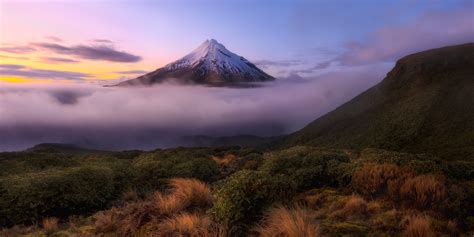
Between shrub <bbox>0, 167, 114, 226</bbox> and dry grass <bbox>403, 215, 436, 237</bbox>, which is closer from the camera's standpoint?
dry grass <bbox>403, 215, 436, 237</bbox>

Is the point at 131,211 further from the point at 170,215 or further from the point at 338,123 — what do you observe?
the point at 338,123

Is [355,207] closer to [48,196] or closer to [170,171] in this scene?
[48,196]

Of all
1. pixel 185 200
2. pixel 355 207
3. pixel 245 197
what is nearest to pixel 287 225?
pixel 245 197

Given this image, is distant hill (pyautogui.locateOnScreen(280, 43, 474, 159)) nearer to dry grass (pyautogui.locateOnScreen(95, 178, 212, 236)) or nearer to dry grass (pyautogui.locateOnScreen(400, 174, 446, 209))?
dry grass (pyautogui.locateOnScreen(400, 174, 446, 209))

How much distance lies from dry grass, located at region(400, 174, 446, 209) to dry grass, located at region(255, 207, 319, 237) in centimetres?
233

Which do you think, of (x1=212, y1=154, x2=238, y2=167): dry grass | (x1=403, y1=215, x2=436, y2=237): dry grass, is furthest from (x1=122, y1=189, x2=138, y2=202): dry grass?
(x1=212, y1=154, x2=238, y2=167): dry grass

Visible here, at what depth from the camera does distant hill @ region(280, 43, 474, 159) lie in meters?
74.8

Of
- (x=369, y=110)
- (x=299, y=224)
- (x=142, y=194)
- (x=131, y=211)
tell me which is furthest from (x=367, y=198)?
A: (x=369, y=110)

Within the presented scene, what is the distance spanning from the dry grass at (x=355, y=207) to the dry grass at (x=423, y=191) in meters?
0.80

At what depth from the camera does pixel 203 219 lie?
7191 millimetres

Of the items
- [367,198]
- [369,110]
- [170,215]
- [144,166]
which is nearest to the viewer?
[170,215]

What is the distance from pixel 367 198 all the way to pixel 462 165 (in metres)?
5.10

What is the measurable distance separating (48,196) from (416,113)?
92697 mm

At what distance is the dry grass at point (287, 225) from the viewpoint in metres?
5.81
